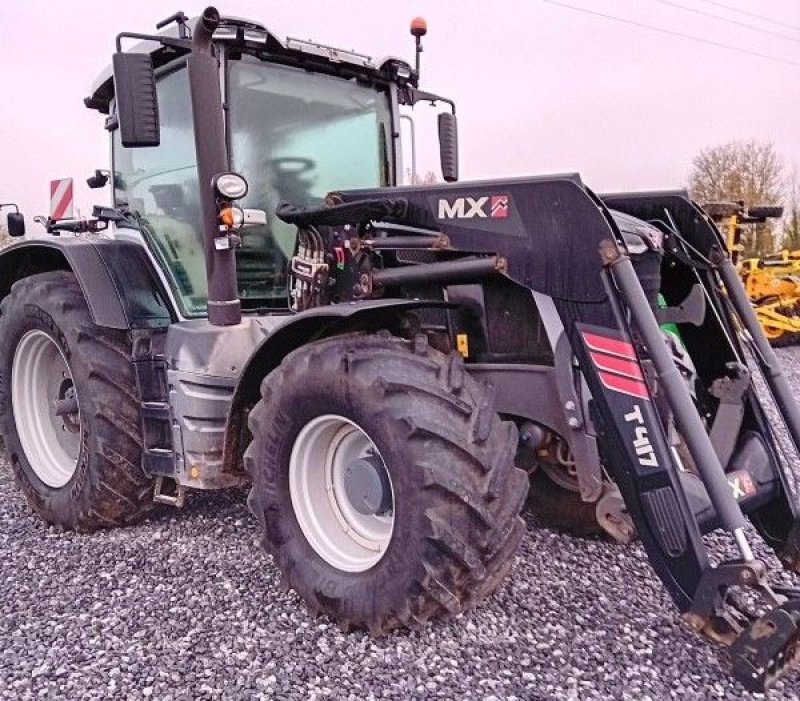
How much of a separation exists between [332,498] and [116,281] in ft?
5.17

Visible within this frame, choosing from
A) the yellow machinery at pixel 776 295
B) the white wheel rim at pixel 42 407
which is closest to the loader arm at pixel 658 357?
the white wheel rim at pixel 42 407

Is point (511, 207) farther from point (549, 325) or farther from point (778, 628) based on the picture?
point (778, 628)

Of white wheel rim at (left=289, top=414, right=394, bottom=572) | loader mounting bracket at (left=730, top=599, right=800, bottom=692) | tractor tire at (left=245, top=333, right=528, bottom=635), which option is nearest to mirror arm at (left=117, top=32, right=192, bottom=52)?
tractor tire at (left=245, top=333, right=528, bottom=635)

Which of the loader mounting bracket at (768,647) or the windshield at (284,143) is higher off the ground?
the windshield at (284,143)

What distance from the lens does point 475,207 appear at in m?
2.77

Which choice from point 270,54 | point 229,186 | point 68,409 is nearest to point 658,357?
point 229,186

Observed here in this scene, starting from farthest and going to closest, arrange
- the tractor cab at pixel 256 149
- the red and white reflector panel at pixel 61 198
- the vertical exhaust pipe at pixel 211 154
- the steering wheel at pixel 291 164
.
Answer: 1. the red and white reflector panel at pixel 61 198
2. the steering wheel at pixel 291 164
3. the tractor cab at pixel 256 149
4. the vertical exhaust pipe at pixel 211 154

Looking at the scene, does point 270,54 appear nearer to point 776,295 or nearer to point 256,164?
point 256,164

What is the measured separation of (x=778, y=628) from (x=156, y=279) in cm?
298

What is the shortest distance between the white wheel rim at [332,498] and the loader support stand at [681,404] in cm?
103

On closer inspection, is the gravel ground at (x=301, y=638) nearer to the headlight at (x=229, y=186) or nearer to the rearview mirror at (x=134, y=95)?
the headlight at (x=229, y=186)

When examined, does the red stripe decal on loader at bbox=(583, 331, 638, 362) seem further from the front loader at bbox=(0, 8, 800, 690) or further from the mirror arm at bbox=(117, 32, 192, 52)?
the mirror arm at bbox=(117, 32, 192, 52)

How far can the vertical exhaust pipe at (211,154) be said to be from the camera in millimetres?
3074

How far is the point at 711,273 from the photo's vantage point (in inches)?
121
